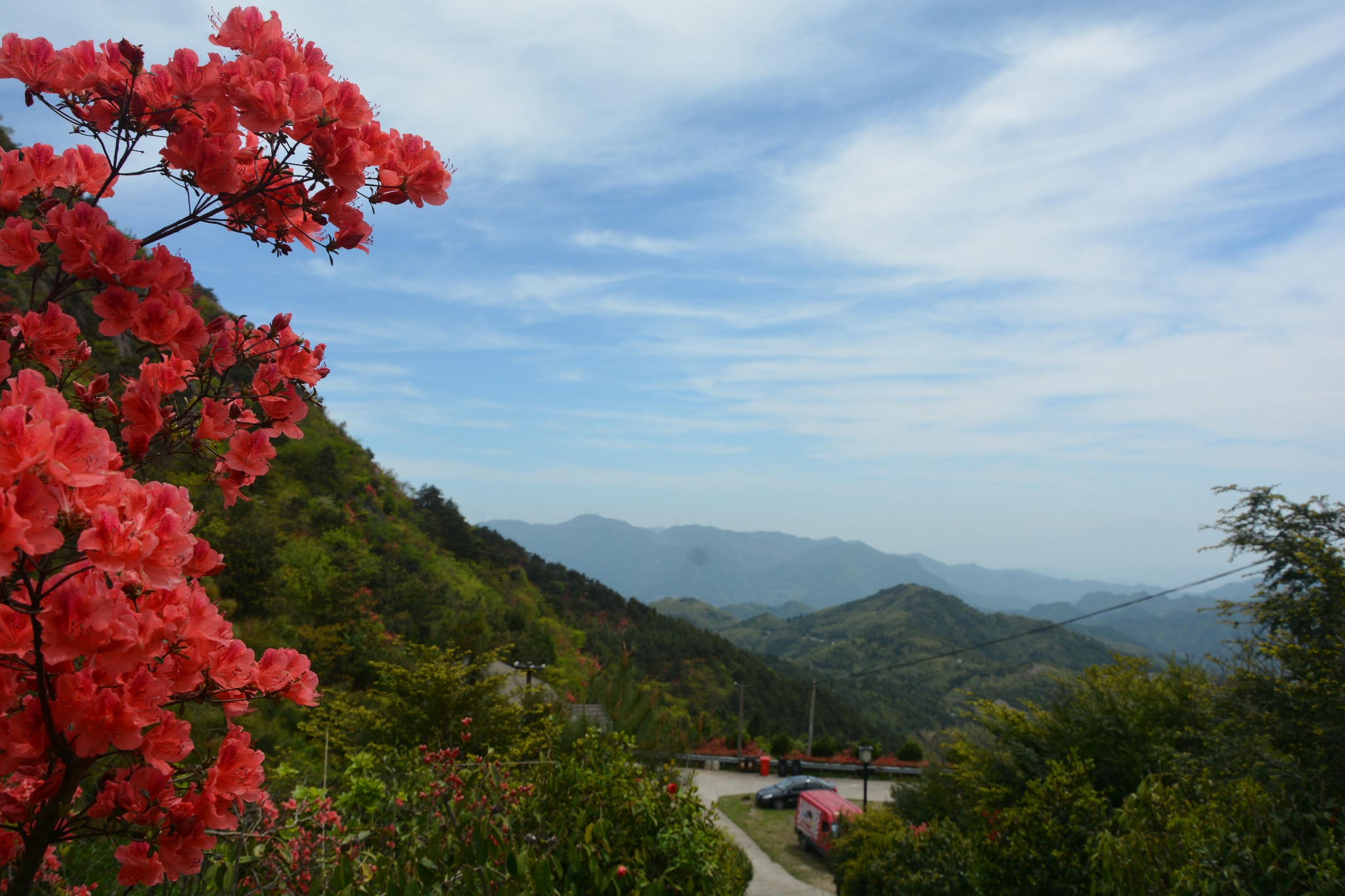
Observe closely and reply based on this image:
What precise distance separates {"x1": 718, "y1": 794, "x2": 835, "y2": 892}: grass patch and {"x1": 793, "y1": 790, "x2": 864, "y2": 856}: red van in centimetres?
32

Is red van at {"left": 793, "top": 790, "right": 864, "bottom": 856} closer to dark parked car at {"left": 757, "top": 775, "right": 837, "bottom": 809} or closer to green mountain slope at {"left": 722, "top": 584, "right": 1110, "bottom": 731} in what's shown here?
dark parked car at {"left": 757, "top": 775, "right": 837, "bottom": 809}

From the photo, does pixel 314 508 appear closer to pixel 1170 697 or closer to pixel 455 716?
pixel 455 716

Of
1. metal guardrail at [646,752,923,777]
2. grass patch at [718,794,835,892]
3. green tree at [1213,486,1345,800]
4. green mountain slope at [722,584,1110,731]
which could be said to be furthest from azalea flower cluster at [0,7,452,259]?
green mountain slope at [722,584,1110,731]

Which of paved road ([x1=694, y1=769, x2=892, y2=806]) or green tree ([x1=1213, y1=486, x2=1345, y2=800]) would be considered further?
paved road ([x1=694, y1=769, x2=892, y2=806])

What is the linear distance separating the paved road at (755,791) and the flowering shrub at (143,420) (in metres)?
8.20

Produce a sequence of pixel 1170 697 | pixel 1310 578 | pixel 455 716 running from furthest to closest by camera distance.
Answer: pixel 1170 697, pixel 455 716, pixel 1310 578

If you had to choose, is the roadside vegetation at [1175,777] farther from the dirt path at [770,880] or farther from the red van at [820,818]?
the red van at [820,818]

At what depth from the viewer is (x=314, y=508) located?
18656mm

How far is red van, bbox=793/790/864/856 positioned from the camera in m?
14.3

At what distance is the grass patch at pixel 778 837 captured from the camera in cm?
1407

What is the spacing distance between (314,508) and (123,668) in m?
A: 20.0

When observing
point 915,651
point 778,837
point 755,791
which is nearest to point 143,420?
point 778,837

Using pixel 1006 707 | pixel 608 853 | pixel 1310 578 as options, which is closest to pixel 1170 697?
pixel 1006 707

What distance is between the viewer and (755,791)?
2138 cm
